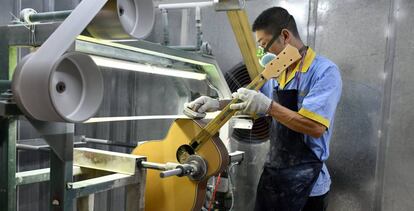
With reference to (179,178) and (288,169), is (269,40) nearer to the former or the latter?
(288,169)

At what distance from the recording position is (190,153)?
1569mm

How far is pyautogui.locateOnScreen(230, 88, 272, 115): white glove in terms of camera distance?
1542mm

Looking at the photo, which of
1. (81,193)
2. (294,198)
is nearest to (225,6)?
(81,193)

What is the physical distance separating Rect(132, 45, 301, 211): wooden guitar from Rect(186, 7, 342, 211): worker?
5.2 inches

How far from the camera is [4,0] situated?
181cm

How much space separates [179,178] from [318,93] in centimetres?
73

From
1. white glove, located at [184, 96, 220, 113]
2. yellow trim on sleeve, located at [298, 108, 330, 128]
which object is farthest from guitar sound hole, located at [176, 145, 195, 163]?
yellow trim on sleeve, located at [298, 108, 330, 128]

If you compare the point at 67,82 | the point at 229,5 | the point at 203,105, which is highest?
the point at 229,5

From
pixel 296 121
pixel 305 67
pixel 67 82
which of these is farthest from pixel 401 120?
pixel 67 82

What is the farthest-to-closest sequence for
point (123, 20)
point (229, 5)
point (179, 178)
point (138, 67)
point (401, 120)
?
1. point (401, 120)
2. point (138, 67)
3. point (179, 178)
4. point (229, 5)
5. point (123, 20)

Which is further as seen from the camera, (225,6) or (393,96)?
(393,96)

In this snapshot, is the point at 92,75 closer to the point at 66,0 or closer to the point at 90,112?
the point at 90,112

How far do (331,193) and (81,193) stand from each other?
6.36ft

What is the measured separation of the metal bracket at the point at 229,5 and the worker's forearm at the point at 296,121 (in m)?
0.48
